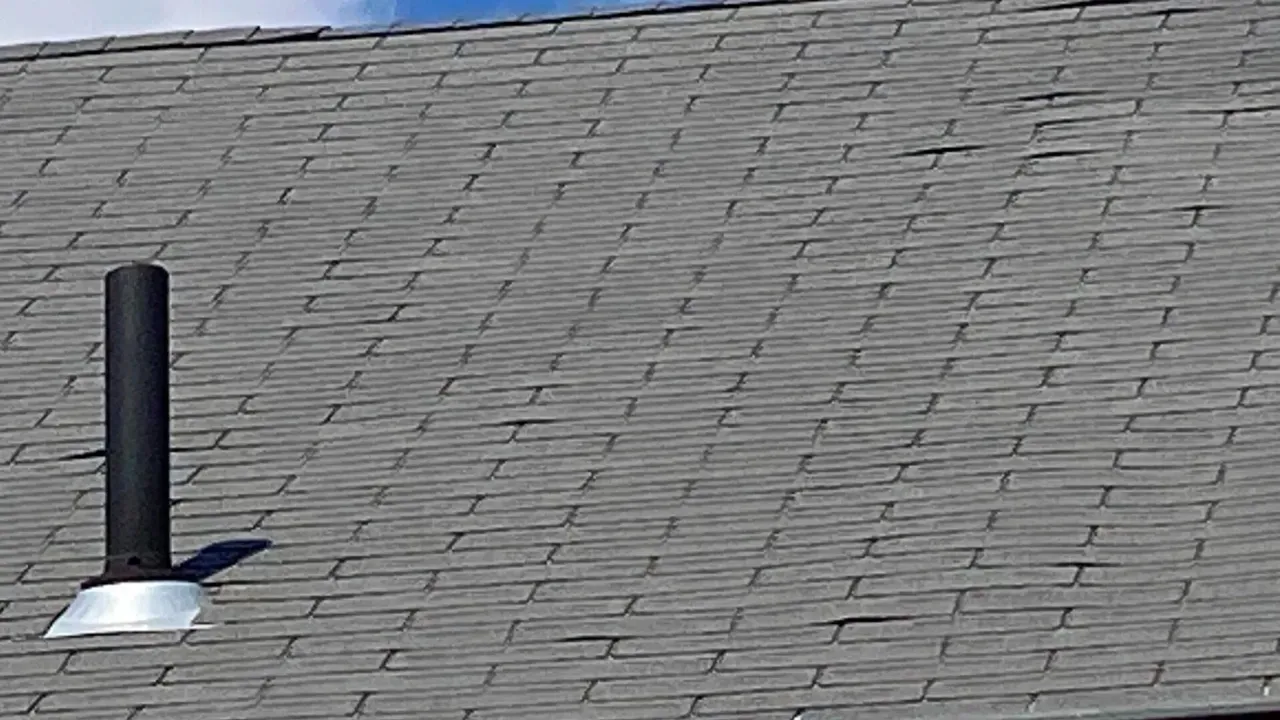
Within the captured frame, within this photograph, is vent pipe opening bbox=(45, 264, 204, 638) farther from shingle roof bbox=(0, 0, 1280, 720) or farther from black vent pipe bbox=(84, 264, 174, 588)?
shingle roof bbox=(0, 0, 1280, 720)

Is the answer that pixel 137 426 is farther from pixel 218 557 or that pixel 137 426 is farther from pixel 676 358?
pixel 676 358

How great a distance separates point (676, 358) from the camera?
30.0 ft

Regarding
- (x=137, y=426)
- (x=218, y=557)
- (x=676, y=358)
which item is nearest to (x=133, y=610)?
(x=218, y=557)

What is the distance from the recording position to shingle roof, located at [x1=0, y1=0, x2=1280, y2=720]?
7512mm

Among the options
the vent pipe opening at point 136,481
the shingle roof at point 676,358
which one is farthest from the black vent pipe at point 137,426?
the shingle roof at point 676,358

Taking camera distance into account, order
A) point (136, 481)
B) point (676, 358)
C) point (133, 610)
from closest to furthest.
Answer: point (133, 610) < point (136, 481) < point (676, 358)

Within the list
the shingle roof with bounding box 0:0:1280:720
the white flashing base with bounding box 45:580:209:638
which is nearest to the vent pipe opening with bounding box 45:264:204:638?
the white flashing base with bounding box 45:580:209:638

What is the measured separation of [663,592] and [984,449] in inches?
41.6

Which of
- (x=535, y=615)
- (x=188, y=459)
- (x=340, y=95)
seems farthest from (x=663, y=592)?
(x=340, y=95)

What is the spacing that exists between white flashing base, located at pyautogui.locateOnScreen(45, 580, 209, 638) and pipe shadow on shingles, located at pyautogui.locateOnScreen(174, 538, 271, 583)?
3.2 inches

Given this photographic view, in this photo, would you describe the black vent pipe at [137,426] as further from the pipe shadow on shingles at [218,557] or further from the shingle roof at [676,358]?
the shingle roof at [676,358]

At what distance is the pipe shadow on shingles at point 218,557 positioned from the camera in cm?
827

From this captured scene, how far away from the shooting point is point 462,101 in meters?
10.9

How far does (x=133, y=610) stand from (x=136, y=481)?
40 centimetres
